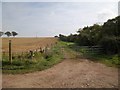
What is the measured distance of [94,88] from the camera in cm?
955

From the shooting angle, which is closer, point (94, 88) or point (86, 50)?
point (94, 88)

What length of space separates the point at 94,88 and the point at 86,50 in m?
18.5

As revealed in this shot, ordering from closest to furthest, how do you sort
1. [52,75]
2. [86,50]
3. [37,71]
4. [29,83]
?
[29,83] < [52,75] < [37,71] < [86,50]

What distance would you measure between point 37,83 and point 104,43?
1671cm

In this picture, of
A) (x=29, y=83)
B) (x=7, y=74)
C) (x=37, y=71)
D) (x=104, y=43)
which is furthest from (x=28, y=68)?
(x=104, y=43)

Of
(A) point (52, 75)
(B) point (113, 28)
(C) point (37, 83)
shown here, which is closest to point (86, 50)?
(B) point (113, 28)

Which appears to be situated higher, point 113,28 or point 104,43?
point 113,28

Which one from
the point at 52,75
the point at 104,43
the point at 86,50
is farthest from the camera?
the point at 86,50

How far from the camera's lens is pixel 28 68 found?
1453cm

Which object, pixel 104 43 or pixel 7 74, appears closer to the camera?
pixel 7 74

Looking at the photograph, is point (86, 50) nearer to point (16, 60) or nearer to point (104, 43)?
point (104, 43)

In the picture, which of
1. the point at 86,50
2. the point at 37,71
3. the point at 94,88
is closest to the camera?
the point at 94,88

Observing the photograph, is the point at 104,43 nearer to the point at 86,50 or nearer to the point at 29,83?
the point at 86,50

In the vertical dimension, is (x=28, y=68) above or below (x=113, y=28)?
below
